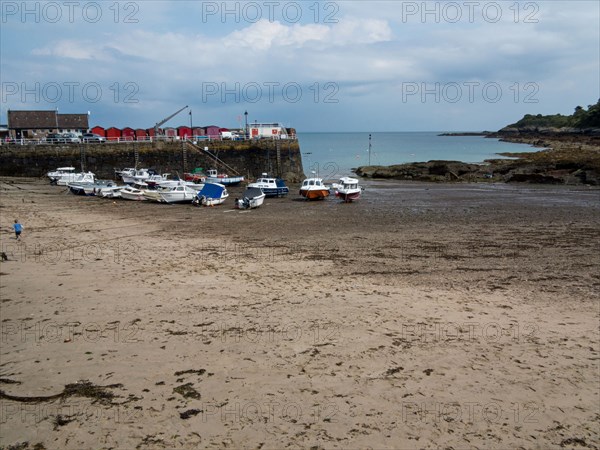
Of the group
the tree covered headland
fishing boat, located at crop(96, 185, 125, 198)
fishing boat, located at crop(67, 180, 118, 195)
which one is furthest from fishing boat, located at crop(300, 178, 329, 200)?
the tree covered headland

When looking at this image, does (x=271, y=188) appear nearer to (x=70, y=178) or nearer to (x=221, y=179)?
(x=221, y=179)

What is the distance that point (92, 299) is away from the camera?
11766 millimetres

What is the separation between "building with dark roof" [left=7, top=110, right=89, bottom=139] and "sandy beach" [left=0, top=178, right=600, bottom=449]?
1867 inches

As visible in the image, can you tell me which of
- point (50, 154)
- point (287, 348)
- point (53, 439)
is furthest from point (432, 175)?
point (53, 439)

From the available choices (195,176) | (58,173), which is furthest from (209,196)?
(58,173)

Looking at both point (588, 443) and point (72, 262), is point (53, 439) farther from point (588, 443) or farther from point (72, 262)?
point (72, 262)

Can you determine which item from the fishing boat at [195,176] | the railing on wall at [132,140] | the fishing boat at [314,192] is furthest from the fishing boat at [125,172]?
the fishing boat at [314,192]

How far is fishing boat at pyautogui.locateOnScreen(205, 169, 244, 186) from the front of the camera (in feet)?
138

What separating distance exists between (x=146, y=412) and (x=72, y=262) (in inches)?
371

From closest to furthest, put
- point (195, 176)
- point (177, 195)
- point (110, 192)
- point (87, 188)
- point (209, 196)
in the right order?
point (209, 196)
point (177, 195)
point (110, 192)
point (87, 188)
point (195, 176)

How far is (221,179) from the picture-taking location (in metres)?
42.7

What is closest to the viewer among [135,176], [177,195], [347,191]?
[177,195]

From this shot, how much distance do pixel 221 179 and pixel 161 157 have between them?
9.50 meters

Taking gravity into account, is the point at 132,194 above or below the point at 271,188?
below
